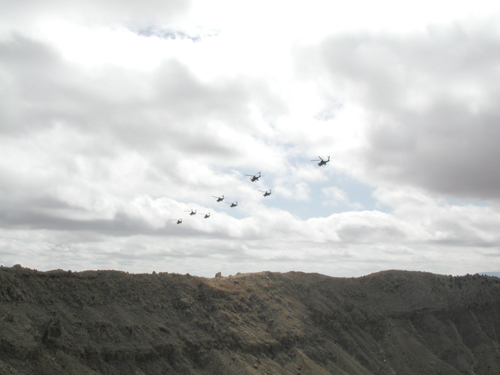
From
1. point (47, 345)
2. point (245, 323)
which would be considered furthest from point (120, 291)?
point (245, 323)

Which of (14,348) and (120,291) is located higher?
(120,291)

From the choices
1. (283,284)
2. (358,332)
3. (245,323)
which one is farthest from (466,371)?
(245,323)

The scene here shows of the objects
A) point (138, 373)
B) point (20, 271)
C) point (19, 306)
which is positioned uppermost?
point (20, 271)

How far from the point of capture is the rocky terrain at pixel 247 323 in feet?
91.2

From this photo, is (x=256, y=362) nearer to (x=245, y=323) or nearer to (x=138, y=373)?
(x=245, y=323)

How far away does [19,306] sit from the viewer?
92.2 ft

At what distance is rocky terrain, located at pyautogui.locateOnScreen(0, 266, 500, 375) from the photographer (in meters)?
27.8

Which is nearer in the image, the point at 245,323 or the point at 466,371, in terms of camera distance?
the point at 245,323

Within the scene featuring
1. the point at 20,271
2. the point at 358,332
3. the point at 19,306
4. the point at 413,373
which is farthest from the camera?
the point at 358,332

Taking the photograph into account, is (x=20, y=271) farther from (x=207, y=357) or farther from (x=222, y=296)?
(x=222, y=296)

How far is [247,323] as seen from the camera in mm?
42812

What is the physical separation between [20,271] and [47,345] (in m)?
8.33

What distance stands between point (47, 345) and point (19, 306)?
443 cm

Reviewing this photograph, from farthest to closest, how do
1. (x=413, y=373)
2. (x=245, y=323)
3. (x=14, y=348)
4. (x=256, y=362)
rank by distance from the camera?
(x=413, y=373) < (x=245, y=323) < (x=256, y=362) < (x=14, y=348)
